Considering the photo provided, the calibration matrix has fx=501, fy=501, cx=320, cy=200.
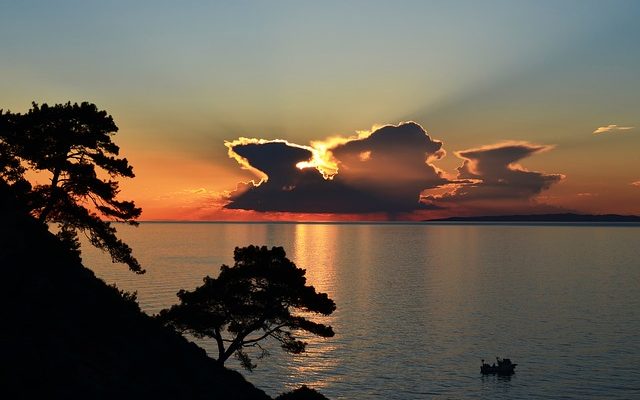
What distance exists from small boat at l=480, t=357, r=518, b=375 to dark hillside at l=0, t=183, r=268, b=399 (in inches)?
1415

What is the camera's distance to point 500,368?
181ft

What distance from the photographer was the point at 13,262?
21656 mm

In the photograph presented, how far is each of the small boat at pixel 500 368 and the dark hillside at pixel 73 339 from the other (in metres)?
36.0

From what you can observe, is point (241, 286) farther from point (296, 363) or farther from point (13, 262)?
point (296, 363)

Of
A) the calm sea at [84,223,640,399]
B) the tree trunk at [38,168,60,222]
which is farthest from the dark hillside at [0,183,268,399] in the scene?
the calm sea at [84,223,640,399]

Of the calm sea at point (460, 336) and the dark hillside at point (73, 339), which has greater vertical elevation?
the dark hillside at point (73, 339)

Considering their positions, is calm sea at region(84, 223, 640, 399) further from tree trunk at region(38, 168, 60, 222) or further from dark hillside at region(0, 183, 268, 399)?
tree trunk at region(38, 168, 60, 222)

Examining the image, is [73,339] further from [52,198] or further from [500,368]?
[500,368]

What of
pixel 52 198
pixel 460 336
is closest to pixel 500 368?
pixel 460 336

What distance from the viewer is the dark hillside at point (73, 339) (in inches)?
671

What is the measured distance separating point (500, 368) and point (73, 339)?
4805cm

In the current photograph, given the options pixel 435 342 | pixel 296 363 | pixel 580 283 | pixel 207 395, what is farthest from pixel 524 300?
pixel 207 395

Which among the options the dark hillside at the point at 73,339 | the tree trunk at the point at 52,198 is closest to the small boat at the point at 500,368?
the dark hillside at the point at 73,339

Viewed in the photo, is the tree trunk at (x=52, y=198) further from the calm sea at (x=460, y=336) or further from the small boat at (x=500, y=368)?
the small boat at (x=500, y=368)
